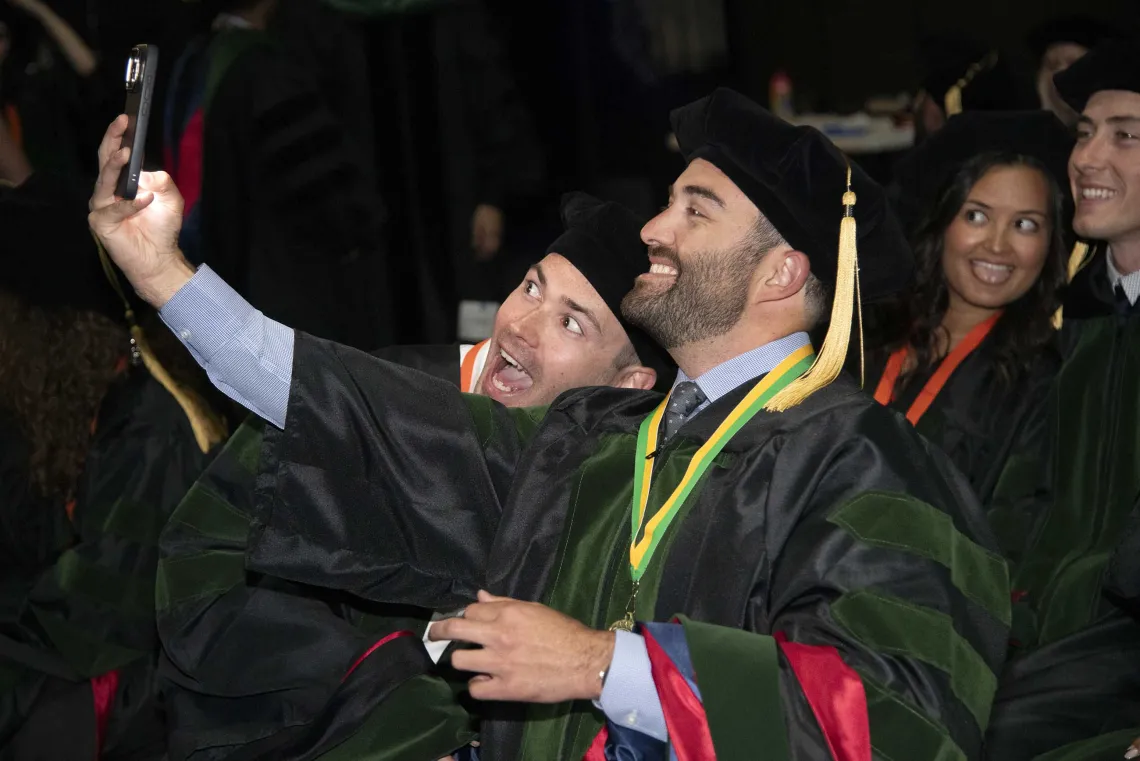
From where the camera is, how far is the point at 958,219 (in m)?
4.45

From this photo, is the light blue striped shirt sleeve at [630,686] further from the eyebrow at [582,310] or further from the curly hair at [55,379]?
the curly hair at [55,379]

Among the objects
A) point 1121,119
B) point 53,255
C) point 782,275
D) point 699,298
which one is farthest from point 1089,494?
point 53,255

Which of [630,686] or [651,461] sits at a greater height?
[651,461]

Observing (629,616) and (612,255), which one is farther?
(612,255)

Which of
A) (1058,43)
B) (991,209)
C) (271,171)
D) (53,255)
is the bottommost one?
(991,209)

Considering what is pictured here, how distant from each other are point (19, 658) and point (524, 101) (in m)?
3.33

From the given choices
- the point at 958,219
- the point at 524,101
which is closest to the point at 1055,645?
the point at 958,219

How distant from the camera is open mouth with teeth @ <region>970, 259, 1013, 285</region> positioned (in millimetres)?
4320

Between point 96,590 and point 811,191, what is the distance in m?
2.41

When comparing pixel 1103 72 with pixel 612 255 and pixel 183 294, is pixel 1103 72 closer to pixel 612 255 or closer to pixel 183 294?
pixel 612 255

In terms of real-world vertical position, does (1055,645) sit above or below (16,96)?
below

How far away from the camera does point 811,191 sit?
293 cm

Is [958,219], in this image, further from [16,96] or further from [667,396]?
[16,96]

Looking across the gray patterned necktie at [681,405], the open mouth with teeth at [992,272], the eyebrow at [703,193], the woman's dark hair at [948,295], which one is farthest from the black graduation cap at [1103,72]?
the gray patterned necktie at [681,405]
